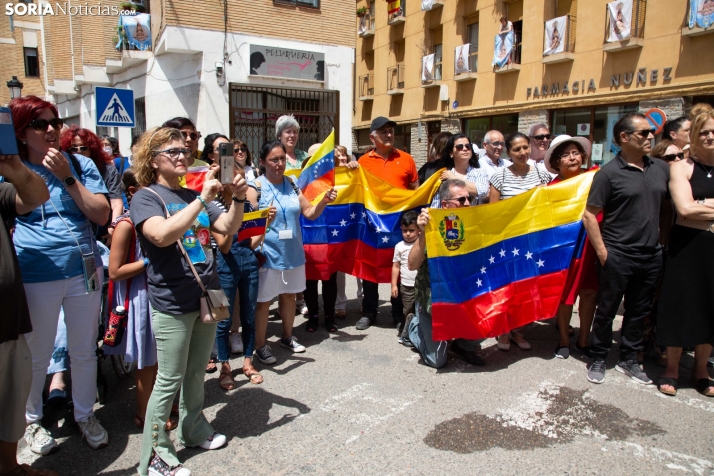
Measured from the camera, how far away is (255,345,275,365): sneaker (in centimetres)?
456

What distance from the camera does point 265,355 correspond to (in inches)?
181

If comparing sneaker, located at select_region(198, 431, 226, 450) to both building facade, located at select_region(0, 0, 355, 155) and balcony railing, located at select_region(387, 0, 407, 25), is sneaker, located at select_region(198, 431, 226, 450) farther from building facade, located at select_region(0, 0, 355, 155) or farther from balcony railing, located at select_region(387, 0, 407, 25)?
balcony railing, located at select_region(387, 0, 407, 25)

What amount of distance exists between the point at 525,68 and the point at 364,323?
14.9 metres

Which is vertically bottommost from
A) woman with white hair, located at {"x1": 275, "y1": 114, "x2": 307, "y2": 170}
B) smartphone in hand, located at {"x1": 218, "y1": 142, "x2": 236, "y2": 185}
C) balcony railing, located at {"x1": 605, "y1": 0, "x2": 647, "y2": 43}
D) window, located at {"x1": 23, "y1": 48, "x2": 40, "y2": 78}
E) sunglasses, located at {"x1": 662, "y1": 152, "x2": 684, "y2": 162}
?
smartphone in hand, located at {"x1": 218, "y1": 142, "x2": 236, "y2": 185}

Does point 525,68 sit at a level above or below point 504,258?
above

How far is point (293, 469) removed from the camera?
9.93 ft

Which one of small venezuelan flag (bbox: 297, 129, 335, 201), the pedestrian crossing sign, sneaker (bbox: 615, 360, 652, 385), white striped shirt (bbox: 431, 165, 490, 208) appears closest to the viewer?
sneaker (bbox: 615, 360, 652, 385)

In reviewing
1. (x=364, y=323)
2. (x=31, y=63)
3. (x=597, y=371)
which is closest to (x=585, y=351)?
(x=597, y=371)

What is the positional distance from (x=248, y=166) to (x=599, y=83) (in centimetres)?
1345

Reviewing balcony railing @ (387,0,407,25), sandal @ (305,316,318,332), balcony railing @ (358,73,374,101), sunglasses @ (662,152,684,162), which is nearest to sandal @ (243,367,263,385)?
sandal @ (305,316,318,332)

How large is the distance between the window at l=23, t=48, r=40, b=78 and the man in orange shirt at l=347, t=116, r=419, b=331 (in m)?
33.5

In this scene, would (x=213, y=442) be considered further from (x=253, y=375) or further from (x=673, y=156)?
(x=673, y=156)

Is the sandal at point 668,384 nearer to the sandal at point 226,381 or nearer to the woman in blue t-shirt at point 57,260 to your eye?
the sandal at point 226,381

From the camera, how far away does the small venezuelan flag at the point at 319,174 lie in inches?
203
